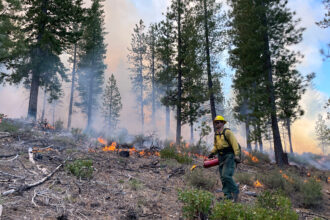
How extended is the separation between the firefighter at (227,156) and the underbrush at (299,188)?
1.92 meters

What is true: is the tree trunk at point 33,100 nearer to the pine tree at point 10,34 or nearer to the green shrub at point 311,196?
the pine tree at point 10,34

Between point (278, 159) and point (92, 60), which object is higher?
point (92, 60)

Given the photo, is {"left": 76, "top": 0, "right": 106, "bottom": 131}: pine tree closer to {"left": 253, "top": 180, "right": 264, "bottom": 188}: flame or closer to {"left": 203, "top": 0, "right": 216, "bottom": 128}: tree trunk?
{"left": 203, "top": 0, "right": 216, "bottom": 128}: tree trunk

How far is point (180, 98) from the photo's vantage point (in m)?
18.4

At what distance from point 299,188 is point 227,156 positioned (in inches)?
177

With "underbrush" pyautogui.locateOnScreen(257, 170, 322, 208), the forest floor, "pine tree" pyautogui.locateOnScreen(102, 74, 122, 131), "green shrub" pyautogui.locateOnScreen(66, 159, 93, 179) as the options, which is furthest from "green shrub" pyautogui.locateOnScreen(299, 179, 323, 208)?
"pine tree" pyautogui.locateOnScreen(102, 74, 122, 131)

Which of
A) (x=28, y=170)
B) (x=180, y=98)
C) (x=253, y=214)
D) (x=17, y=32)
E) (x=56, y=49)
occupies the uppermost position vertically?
(x=17, y=32)

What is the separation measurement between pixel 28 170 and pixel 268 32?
43.3 ft

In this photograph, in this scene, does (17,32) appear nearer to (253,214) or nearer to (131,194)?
(131,194)

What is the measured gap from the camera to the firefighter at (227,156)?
5.55m

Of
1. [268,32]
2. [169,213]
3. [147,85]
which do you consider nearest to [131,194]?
[169,213]

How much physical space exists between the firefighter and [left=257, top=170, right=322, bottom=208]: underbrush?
1920mm

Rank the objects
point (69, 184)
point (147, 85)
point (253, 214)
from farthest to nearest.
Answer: point (147, 85), point (69, 184), point (253, 214)

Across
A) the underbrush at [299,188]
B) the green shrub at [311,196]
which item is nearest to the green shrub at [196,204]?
the underbrush at [299,188]
